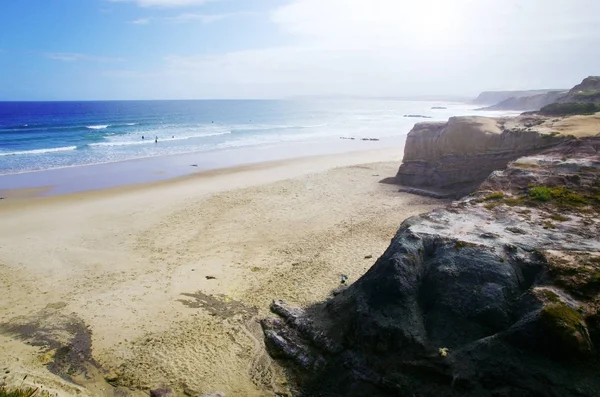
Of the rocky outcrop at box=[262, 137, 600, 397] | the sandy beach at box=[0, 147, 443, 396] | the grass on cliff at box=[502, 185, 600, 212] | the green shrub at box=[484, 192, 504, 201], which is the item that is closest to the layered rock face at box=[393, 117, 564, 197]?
the sandy beach at box=[0, 147, 443, 396]

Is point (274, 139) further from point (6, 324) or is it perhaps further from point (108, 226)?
point (6, 324)

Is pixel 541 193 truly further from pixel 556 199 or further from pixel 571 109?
pixel 571 109

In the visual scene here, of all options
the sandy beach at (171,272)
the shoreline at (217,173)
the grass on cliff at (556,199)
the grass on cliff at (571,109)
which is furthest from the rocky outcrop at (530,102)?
the grass on cliff at (556,199)

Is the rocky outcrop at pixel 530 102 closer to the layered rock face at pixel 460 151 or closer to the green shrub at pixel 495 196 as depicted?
the layered rock face at pixel 460 151

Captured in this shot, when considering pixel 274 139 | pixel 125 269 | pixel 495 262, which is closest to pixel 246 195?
pixel 125 269

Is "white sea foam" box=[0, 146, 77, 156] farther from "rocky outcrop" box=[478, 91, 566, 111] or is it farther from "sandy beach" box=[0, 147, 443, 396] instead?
"rocky outcrop" box=[478, 91, 566, 111]

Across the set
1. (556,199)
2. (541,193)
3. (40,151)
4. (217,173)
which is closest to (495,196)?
(541,193)
